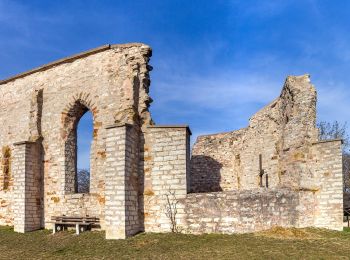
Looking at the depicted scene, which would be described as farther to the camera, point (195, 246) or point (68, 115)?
point (68, 115)

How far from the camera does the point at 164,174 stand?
10.8 m

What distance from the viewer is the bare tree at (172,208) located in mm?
10500

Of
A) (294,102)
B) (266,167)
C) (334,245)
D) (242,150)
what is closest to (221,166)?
(242,150)

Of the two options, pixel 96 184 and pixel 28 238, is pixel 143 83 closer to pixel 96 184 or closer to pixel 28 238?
pixel 96 184

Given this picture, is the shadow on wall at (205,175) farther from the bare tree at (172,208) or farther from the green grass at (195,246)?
the green grass at (195,246)

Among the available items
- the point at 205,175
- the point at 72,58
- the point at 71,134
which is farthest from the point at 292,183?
the point at 72,58

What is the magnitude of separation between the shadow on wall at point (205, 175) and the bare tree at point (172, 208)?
746 cm

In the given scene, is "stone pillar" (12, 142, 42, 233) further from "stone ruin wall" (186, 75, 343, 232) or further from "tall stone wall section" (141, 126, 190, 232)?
"stone ruin wall" (186, 75, 343, 232)

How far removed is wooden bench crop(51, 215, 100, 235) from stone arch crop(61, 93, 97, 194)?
1085 millimetres

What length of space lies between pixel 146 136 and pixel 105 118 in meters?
1.62

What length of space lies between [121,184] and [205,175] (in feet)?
29.0

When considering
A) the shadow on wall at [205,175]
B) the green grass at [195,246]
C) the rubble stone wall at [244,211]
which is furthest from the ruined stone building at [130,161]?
the shadow on wall at [205,175]

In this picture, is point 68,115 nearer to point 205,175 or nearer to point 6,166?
point 6,166

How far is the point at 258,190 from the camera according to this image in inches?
398
